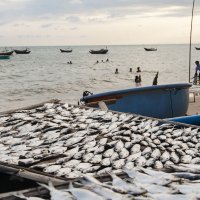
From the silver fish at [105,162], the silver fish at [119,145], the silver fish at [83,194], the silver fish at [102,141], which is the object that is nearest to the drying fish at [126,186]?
the silver fish at [83,194]

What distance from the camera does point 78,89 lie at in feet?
119

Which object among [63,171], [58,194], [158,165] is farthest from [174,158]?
[58,194]

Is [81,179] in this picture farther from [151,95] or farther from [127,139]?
[151,95]

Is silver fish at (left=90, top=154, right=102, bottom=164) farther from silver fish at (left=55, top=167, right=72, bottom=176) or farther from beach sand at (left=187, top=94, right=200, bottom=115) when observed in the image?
beach sand at (left=187, top=94, right=200, bottom=115)

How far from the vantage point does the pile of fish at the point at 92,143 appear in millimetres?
5320

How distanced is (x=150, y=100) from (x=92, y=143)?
6.88 m

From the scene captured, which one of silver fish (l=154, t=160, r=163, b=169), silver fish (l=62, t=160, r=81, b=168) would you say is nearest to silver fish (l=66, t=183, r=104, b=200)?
silver fish (l=62, t=160, r=81, b=168)

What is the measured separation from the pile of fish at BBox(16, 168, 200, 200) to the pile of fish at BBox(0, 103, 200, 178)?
34cm

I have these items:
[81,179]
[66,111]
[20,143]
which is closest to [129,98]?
[66,111]

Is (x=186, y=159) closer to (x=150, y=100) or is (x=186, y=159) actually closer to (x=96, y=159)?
(x=96, y=159)

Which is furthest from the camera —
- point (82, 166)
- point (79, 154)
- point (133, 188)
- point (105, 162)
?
point (79, 154)

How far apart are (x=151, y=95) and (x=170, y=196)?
8623 mm

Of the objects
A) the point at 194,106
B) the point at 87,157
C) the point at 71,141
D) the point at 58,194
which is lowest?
the point at 194,106

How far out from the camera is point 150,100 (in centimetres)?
1264
